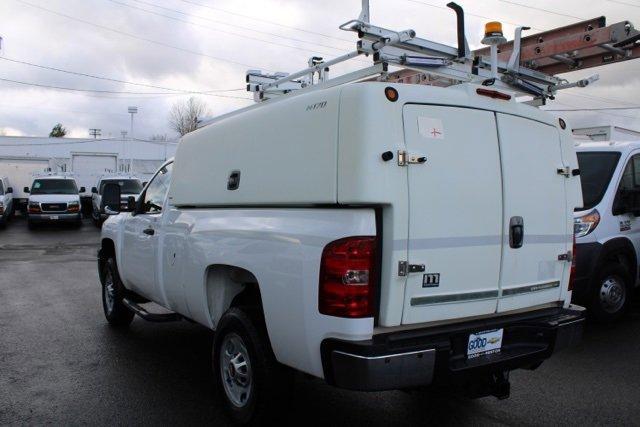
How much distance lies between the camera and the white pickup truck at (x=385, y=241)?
3.02 metres

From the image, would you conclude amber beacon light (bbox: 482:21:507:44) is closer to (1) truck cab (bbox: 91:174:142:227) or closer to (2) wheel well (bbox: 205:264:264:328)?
(2) wheel well (bbox: 205:264:264:328)

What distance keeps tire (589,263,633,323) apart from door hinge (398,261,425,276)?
Result: 13.5ft

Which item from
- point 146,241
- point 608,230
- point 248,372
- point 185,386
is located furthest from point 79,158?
point 248,372

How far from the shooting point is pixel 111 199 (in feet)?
19.6

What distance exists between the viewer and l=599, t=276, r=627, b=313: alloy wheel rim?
6.54 metres

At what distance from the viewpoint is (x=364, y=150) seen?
3.00m

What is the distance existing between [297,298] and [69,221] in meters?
20.1

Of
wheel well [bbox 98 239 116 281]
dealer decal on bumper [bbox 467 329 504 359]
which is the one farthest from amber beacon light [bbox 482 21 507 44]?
wheel well [bbox 98 239 116 281]

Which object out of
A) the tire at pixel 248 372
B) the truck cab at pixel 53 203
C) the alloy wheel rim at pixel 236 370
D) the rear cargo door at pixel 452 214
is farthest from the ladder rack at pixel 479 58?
the truck cab at pixel 53 203

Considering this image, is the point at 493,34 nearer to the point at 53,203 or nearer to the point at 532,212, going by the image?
the point at 532,212

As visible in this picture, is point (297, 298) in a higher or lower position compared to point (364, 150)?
lower

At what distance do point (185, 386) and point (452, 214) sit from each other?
2.82 m

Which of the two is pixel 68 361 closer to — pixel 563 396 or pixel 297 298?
pixel 297 298

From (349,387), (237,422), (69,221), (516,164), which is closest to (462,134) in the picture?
(516,164)
